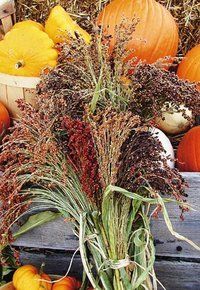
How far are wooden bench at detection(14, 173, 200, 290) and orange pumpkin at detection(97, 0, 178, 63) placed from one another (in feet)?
2.60

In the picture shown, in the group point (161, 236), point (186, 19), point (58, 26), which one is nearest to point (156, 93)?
point (161, 236)

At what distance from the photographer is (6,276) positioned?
2.10 metres

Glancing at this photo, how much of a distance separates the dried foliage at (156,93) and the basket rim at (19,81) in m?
0.48

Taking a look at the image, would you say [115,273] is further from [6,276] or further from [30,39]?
[30,39]

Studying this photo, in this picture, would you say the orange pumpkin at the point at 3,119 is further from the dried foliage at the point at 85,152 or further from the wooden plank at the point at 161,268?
the dried foliage at the point at 85,152

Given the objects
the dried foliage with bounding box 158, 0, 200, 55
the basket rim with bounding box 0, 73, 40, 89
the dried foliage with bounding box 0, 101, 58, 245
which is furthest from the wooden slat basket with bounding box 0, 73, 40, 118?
the dried foliage with bounding box 158, 0, 200, 55

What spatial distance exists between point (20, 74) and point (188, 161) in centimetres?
74

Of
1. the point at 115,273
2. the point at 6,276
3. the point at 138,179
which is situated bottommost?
the point at 6,276

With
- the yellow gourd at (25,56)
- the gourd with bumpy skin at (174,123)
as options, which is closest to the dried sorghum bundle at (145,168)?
the gourd with bumpy skin at (174,123)

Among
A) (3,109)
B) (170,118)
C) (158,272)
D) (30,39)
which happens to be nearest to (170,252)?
(158,272)

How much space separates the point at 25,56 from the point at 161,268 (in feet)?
3.14

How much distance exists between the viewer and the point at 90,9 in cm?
281

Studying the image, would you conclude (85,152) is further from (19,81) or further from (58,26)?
(58,26)

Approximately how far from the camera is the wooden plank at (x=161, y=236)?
183 centimetres
